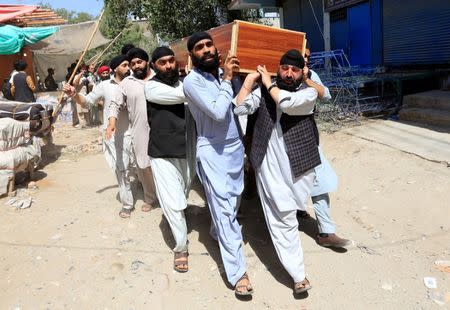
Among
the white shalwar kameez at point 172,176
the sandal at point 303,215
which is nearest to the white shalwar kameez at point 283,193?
the white shalwar kameez at point 172,176

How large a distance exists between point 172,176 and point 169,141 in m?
0.29

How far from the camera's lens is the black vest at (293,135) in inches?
114

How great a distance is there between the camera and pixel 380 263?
10.7 ft

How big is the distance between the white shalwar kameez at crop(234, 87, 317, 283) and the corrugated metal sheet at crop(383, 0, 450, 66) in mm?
6398

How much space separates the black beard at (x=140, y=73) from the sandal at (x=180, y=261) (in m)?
1.80

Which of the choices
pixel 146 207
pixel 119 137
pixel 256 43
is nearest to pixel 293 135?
pixel 256 43

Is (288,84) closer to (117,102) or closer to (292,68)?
(292,68)

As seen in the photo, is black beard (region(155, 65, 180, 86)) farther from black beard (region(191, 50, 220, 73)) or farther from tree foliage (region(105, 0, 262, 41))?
tree foliage (region(105, 0, 262, 41))

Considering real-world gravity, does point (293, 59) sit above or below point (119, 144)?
above

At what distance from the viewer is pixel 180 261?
11.1 ft

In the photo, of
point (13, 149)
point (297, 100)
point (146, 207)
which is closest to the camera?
point (297, 100)

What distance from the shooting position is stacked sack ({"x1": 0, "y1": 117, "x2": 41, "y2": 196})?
5410 mm

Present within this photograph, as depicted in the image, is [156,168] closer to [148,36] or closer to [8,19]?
[8,19]

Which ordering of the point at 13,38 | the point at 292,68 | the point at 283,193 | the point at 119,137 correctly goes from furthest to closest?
the point at 13,38 < the point at 119,137 < the point at 283,193 < the point at 292,68
